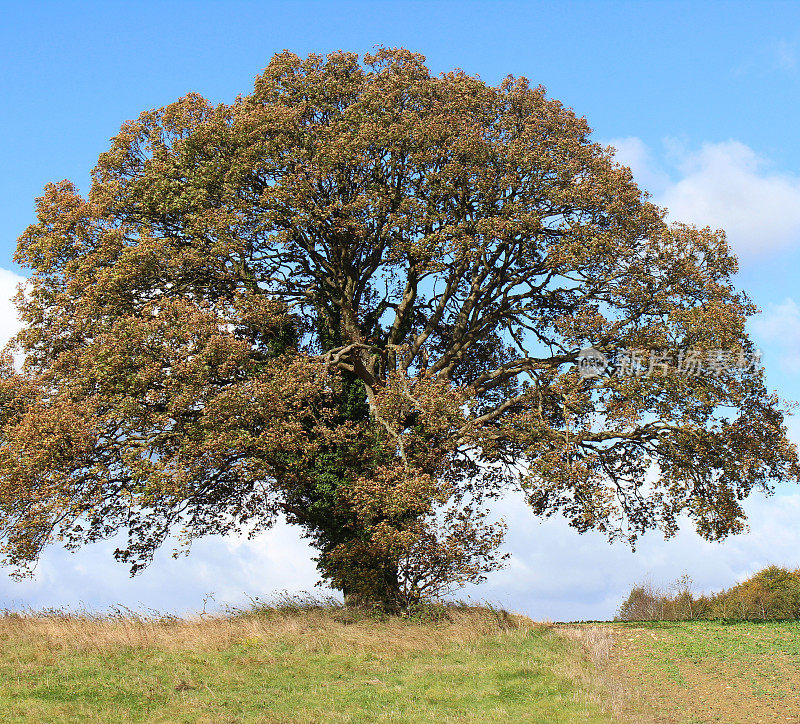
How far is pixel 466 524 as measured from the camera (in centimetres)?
2209

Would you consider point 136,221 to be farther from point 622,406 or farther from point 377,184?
point 622,406

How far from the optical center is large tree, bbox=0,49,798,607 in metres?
21.7

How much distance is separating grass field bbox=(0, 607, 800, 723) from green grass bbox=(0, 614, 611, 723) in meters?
0.04

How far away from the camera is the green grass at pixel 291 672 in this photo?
1541 centimetres

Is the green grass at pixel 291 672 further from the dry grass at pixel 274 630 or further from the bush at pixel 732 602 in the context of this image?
the bush at pixel 732 602

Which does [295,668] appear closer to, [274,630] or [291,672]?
[291,672]

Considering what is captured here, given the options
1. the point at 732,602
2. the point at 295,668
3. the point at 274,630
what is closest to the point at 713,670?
the point at 295,668

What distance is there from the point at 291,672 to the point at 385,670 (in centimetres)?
212

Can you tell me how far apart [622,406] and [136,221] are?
1655 centimetres

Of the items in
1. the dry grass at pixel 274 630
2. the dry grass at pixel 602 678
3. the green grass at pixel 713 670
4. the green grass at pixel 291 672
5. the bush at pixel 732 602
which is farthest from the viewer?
the bush at pixel 732 602

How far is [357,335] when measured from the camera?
26.2m

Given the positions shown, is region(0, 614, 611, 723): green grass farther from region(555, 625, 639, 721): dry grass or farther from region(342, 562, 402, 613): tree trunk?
region(342, 562, 402, 613): tree trunk

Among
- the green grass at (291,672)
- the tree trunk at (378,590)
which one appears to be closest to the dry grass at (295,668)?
the green grass at (291,672)

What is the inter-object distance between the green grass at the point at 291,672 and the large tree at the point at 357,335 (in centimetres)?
236
